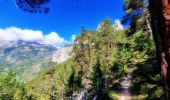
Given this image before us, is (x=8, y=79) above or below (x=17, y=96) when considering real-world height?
above

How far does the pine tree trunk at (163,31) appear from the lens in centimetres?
627

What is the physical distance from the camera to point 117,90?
31.1 metres

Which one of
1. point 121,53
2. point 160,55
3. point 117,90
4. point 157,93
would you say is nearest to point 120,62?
point 121,53

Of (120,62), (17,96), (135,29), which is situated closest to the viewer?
(135,29)

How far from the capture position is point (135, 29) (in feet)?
158

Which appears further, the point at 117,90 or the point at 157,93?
the point at 117,90

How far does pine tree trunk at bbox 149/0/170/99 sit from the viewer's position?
20.6 ft

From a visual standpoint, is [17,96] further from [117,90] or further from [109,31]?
[117,90]

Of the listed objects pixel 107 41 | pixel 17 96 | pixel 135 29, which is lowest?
pixel 17 96

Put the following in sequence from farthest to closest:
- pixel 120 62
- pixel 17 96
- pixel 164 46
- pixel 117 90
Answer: pixel 17 96 < pixel 120 62 < pixel 117 90 < pixel 164 46

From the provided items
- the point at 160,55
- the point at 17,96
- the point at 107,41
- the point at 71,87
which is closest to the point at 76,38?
the point at 107,41

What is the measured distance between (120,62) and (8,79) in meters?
59.2

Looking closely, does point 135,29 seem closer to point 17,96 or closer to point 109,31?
point 109,31

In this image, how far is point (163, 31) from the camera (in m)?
6.37
